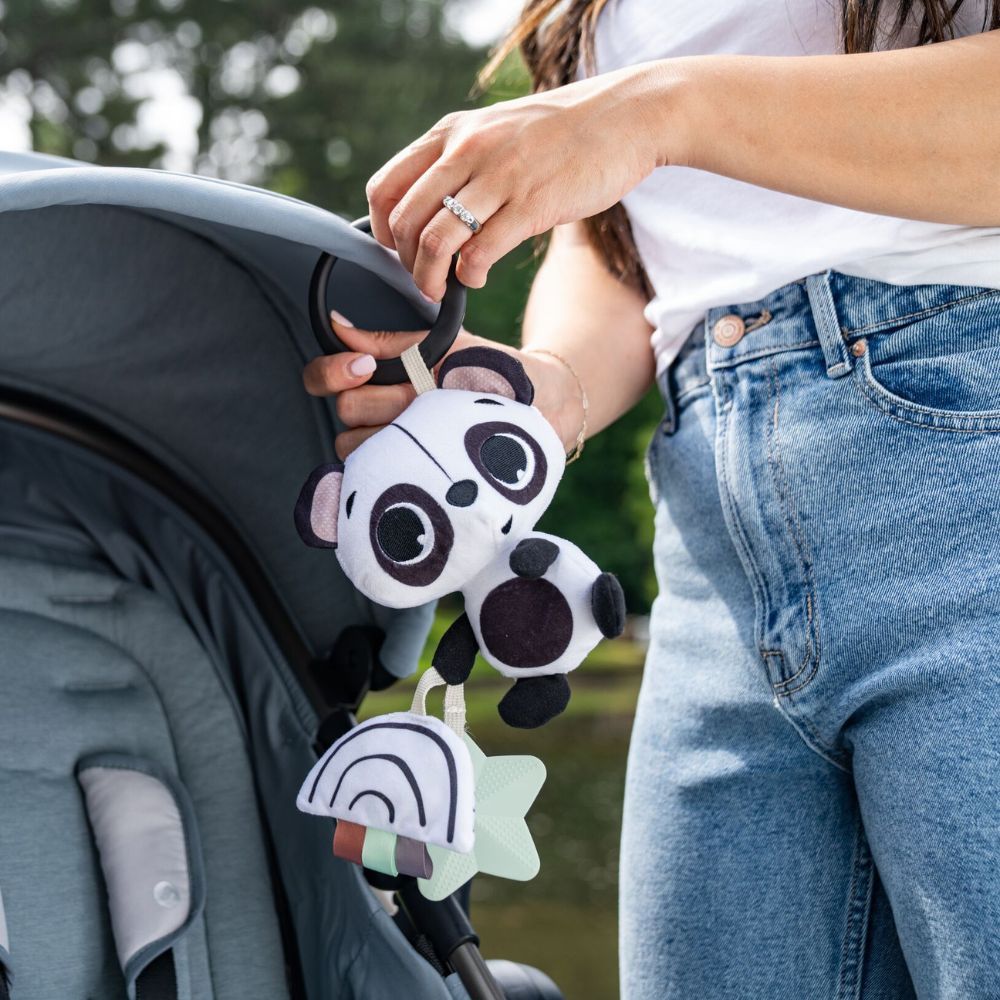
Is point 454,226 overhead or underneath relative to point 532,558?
overhead

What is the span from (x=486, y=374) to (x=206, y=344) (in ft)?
1.36

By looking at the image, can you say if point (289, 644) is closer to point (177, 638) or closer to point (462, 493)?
point (177, 638)

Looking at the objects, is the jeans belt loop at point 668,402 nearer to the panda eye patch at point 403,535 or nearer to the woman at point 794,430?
the woman at point 794,430

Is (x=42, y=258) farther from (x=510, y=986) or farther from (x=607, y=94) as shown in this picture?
(x=510, y=986)

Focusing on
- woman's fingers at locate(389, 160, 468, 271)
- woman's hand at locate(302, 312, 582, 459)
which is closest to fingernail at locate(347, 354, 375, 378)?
woman's hand at locate(302, 312, 582, 459)

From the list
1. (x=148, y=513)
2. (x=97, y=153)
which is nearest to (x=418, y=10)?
(x=97, y=153)

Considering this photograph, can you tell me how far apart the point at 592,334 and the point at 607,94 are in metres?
0.36

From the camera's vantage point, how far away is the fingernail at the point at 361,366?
2.89 ft

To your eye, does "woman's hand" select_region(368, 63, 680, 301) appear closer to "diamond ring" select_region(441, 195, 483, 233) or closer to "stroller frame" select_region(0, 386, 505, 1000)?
"diamond ring" select_region(441, 195, 483, 233)

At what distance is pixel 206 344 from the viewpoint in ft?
3.80

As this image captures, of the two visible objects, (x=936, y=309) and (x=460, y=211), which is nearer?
(x=460, y=211)

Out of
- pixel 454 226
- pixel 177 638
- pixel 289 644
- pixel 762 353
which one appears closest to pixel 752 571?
pixel 762 353

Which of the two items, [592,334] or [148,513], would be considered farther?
[148,513]

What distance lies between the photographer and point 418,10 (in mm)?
9680
